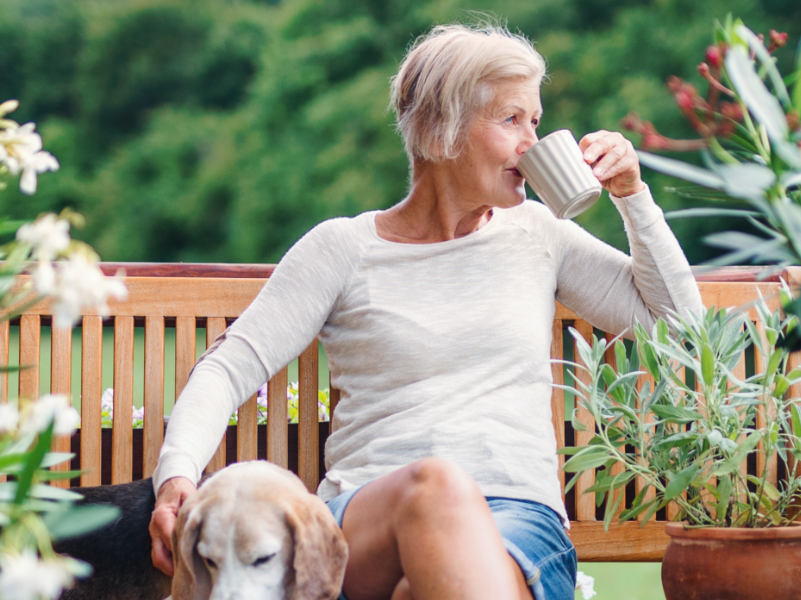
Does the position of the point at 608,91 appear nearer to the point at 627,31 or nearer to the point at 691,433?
the point at 627,31

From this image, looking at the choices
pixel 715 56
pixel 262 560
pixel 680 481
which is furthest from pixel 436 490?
pixel 715 56

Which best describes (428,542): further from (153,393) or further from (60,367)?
(60,367)

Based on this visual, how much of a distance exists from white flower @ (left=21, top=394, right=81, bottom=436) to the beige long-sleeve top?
0.72m

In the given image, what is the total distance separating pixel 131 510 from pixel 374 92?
9365 millimetres

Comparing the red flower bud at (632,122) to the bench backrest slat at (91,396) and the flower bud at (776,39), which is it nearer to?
the flower bud at (776,39)

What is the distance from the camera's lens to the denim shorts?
43.6 inches

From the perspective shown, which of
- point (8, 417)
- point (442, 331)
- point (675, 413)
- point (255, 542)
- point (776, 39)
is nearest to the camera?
point (8, 417)

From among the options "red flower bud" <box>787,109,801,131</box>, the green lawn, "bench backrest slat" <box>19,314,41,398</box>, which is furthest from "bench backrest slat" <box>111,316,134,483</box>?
the green lawn

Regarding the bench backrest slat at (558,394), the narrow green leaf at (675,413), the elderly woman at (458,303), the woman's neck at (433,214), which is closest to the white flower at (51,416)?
the elderly woman at (458,303)

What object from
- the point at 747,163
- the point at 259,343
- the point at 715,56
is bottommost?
the point at 259,343

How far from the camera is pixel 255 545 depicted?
0.97 metres

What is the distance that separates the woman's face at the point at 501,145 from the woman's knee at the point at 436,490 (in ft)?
1.89

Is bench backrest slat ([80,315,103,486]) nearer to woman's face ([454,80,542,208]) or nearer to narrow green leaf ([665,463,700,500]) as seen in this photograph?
woman's face ([454,80,542,208])

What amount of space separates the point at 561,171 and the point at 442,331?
1.06 ft
